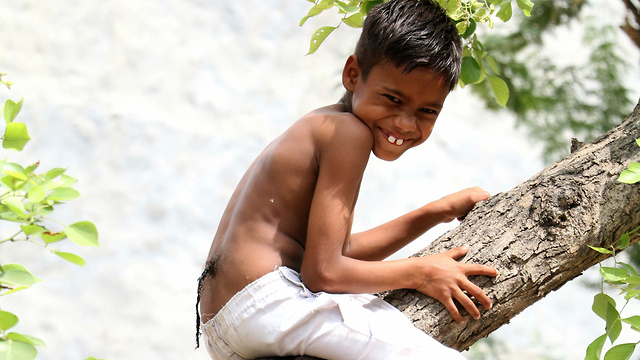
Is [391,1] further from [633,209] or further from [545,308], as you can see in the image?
[545,308]

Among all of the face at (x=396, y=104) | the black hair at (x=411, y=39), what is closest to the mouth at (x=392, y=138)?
the face at (x=396, y=104)

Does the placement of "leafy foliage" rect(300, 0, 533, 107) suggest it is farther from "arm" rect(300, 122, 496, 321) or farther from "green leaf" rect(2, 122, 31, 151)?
"green leaf" rect(2, 122, 31, 151)

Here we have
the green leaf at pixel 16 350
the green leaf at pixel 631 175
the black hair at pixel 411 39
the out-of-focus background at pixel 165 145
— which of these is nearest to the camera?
the green leaf at pixel 16 350

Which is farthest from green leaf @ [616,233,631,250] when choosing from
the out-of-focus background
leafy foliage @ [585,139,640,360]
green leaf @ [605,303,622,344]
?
the out-of-focus background

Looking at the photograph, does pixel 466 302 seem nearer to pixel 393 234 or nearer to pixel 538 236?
pixel 538 236

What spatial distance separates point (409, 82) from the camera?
979mm

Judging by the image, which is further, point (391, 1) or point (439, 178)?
point (439, 178)

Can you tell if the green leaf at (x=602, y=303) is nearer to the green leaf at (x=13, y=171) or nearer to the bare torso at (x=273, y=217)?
the bare torso at (x=273, y=217)

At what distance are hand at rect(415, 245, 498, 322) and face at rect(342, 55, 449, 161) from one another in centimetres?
21

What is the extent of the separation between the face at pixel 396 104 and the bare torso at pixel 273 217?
0.05 metres

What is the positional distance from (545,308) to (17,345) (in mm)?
4021

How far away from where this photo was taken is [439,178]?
4.07 meters

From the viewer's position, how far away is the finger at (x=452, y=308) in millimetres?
953

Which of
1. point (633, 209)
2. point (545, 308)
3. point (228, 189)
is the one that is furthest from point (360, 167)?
point (545, 308)
